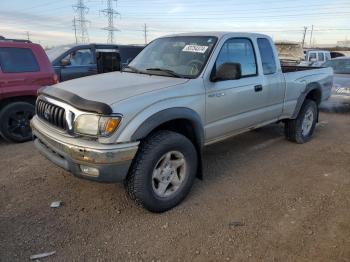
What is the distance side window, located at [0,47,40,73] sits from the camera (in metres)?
5.82

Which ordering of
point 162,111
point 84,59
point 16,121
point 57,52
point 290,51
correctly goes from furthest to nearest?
1. point 290,51
2. point 84,59
3. point 57,52
4. point 16,121
5. point 162,111

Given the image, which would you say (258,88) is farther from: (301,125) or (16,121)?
(16,121)

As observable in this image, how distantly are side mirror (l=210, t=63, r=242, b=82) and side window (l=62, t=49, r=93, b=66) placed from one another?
6.41 m

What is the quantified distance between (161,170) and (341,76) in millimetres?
8153

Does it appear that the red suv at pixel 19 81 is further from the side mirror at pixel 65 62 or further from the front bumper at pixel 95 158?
the front bumper at pixel 95 158

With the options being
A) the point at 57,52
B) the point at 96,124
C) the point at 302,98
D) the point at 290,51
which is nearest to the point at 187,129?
the point at 96,124

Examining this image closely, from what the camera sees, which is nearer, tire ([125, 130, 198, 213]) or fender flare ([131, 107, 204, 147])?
fender flare ([131, 107, 204, 147])

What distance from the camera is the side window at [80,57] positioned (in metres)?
9.51

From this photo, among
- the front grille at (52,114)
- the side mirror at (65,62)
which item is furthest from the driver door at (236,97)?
the side mirror at (65,62)

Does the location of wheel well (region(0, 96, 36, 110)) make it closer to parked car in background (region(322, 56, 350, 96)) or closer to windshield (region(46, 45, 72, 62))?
windshield (region(46, 45, 72, 62))

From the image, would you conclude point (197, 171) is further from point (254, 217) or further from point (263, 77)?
point (263, 77)

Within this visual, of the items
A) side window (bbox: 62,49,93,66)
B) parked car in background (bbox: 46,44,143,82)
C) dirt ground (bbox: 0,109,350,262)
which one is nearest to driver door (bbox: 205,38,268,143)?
dirt ground (bbox: 0,109,350,262)

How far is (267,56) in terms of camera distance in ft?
16.6

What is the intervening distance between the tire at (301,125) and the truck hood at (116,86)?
303 cm
